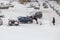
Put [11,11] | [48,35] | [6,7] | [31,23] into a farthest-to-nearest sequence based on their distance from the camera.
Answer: [6,7] → [11,11] → [31,23] → [48,35]

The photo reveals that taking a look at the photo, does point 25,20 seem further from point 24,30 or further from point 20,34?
point 20,34

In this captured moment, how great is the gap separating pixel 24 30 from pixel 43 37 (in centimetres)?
387

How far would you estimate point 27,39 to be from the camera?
68.5 ft

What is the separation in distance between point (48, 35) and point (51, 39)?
6.25ft

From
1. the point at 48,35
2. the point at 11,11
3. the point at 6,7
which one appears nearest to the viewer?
the point at 48,35

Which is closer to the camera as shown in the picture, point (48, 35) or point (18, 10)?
point (48, 35)

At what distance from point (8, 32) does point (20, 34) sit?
5.28ft

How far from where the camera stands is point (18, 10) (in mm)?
42312

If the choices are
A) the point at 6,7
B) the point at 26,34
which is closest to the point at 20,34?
the point at 26,34

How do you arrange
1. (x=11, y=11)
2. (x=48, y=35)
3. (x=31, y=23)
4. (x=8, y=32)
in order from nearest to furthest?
(x=48, y=35) < (x=8, y=32) < (x=31, y=23) < (x=11, y=11)

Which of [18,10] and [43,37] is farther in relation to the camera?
[18,10]

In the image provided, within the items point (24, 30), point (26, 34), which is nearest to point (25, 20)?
point (24, 30)

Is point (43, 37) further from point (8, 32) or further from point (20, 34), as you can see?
point (8, 32)

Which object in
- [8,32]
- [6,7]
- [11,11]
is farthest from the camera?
[6,7]
